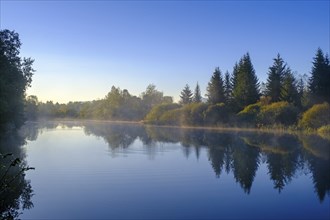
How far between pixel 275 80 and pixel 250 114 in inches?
322

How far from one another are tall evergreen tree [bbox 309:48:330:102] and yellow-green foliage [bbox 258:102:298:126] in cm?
414

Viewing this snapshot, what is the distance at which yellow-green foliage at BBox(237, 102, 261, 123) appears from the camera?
52.8 meters

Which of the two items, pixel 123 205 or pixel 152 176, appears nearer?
pixel 123 205

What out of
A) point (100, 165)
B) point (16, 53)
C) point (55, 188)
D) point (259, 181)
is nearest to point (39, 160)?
point (100, 165)

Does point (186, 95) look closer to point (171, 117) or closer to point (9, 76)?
point (171, 117)

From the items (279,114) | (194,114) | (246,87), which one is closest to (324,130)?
(279,114)

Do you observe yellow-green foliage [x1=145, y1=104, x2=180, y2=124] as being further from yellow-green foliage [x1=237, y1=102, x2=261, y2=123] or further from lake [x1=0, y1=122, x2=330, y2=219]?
lake [x1=0, y1=122, x2=330, y2=219]

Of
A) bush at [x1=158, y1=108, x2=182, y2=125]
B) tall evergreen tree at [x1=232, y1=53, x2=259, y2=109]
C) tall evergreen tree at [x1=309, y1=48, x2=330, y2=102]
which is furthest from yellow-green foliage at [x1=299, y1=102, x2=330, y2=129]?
bush at [x1=158, y1=108, x2=182, y2=125]

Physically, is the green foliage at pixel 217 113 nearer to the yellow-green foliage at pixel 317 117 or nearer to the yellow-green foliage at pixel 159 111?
the yellow-green foliage at pixel 317 117

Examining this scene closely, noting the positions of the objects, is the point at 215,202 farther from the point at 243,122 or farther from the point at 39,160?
the point at 243,122

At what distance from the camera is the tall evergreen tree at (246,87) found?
5853 cm

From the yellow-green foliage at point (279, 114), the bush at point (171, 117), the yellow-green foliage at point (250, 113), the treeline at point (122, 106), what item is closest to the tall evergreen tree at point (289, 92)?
the yellow-green foliage at point (250, 113)

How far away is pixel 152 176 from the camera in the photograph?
598 inches

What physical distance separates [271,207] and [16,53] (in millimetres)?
31898
